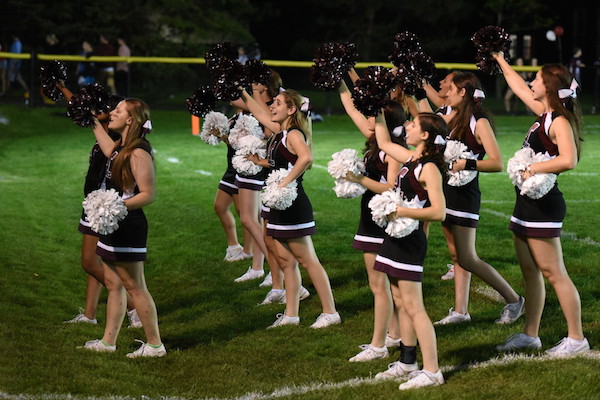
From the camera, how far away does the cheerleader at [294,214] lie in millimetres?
6957

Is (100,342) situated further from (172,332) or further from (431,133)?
(431,133)

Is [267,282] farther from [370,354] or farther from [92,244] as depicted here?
[370,354]

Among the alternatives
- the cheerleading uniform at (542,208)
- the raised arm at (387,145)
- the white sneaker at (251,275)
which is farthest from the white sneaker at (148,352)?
the white sneaker at (251,275)

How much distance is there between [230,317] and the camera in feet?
24.7

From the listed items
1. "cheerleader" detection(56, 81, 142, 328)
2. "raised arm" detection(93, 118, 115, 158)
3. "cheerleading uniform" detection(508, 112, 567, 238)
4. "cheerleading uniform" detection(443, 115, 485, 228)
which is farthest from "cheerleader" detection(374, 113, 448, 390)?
"cheerleader" detection(56, 81, 142, 328)

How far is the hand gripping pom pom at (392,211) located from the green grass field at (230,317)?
0.82 metres

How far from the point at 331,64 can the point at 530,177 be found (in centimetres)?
130

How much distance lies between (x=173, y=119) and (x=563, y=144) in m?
18.9

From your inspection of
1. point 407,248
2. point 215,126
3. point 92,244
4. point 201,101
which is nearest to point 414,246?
point 407,248

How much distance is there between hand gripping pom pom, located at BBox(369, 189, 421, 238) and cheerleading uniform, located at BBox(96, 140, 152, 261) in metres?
1.58

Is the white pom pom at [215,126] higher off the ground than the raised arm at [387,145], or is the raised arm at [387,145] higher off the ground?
the raised arm at [387,145]

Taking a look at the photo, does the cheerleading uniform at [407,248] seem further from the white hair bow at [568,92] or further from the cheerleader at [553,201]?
the white hair bow at [568,92]

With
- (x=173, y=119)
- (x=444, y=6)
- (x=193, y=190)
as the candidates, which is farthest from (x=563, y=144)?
(x=444, y=6)

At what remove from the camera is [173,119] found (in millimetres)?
24047
